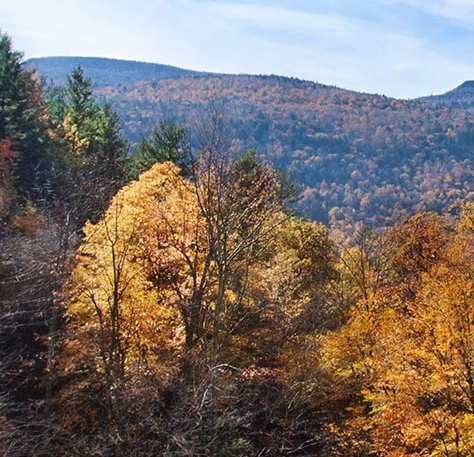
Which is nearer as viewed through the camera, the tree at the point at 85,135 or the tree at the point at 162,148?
the tree at the point at 85,135

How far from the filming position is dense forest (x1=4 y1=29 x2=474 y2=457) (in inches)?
551

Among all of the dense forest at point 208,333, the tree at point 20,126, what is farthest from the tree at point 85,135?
the dense forest at point 208,333

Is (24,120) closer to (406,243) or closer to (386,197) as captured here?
(406,243)

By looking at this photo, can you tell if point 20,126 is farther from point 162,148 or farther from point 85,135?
point 162,148

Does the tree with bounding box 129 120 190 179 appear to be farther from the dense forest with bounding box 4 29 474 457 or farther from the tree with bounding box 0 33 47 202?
the dense forest with bounding box 4 29 474 457

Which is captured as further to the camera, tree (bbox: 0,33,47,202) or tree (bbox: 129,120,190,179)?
tree (bbox: 129,120,190,179)

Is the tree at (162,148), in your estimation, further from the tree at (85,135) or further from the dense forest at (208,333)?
the dense forest at (208,333)

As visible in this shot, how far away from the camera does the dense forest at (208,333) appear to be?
14.0m

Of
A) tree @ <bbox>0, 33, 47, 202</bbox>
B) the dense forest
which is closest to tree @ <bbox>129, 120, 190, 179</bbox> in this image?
tree @ <bbox>0, 33, 47, 202</bbox>

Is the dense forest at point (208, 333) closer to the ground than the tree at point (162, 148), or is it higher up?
closer to the ground

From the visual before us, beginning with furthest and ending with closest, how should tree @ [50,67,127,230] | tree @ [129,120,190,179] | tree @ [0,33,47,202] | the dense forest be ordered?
1. tree @ [129,120,190,179]
2. tree @ [50,67,127,230]
3. tree @ [0,33,47,202]
4. the dense forest

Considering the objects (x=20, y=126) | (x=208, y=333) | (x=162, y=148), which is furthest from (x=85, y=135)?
(x=208, y=333)

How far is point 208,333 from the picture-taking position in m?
21.8

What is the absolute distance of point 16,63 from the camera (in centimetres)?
3612
